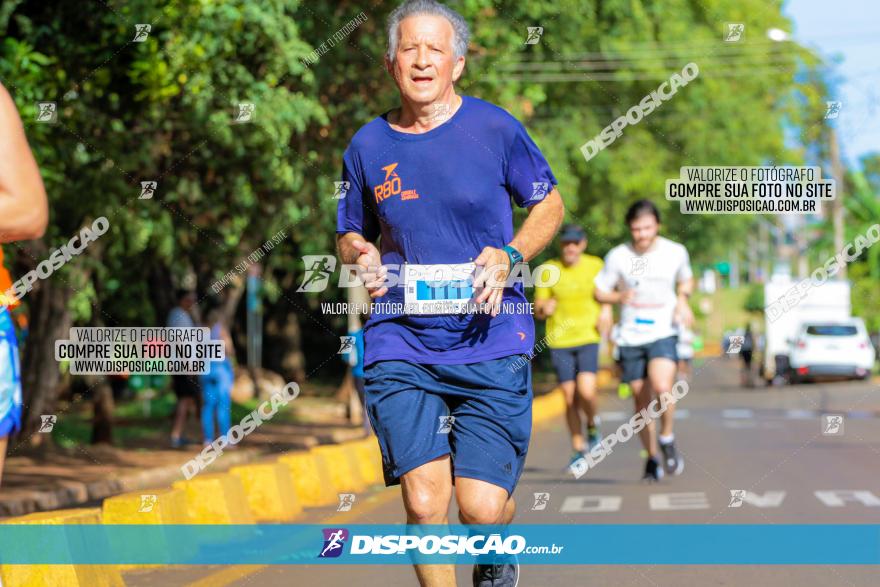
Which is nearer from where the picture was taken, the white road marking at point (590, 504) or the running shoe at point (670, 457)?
the white road marking at point (590, 504)

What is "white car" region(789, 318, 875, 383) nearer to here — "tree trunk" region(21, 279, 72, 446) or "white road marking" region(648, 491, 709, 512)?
"tree trunk" region(21, 279, 72, 446)

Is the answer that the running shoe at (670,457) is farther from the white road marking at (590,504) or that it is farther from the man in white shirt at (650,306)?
the white road marking at (590,504)

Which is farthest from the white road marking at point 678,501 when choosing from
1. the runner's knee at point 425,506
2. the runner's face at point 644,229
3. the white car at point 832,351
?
the white car at point 832,351

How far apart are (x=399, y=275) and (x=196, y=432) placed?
661 inches

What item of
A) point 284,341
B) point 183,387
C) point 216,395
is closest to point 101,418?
point 183,387

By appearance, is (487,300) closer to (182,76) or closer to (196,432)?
(182,76)

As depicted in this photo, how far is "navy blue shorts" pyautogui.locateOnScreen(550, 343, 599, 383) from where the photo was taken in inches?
510

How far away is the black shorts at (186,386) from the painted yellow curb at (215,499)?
839 centimetres

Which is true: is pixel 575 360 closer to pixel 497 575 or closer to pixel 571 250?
pixel 571 250

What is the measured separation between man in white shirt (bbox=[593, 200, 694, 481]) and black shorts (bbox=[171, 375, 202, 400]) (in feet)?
24.5

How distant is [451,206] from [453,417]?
69 centimetres

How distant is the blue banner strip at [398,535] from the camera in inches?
281

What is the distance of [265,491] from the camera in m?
10.7

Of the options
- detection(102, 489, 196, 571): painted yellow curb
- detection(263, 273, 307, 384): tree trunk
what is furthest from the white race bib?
detection(263, 273, 307, 384): tree trunk
